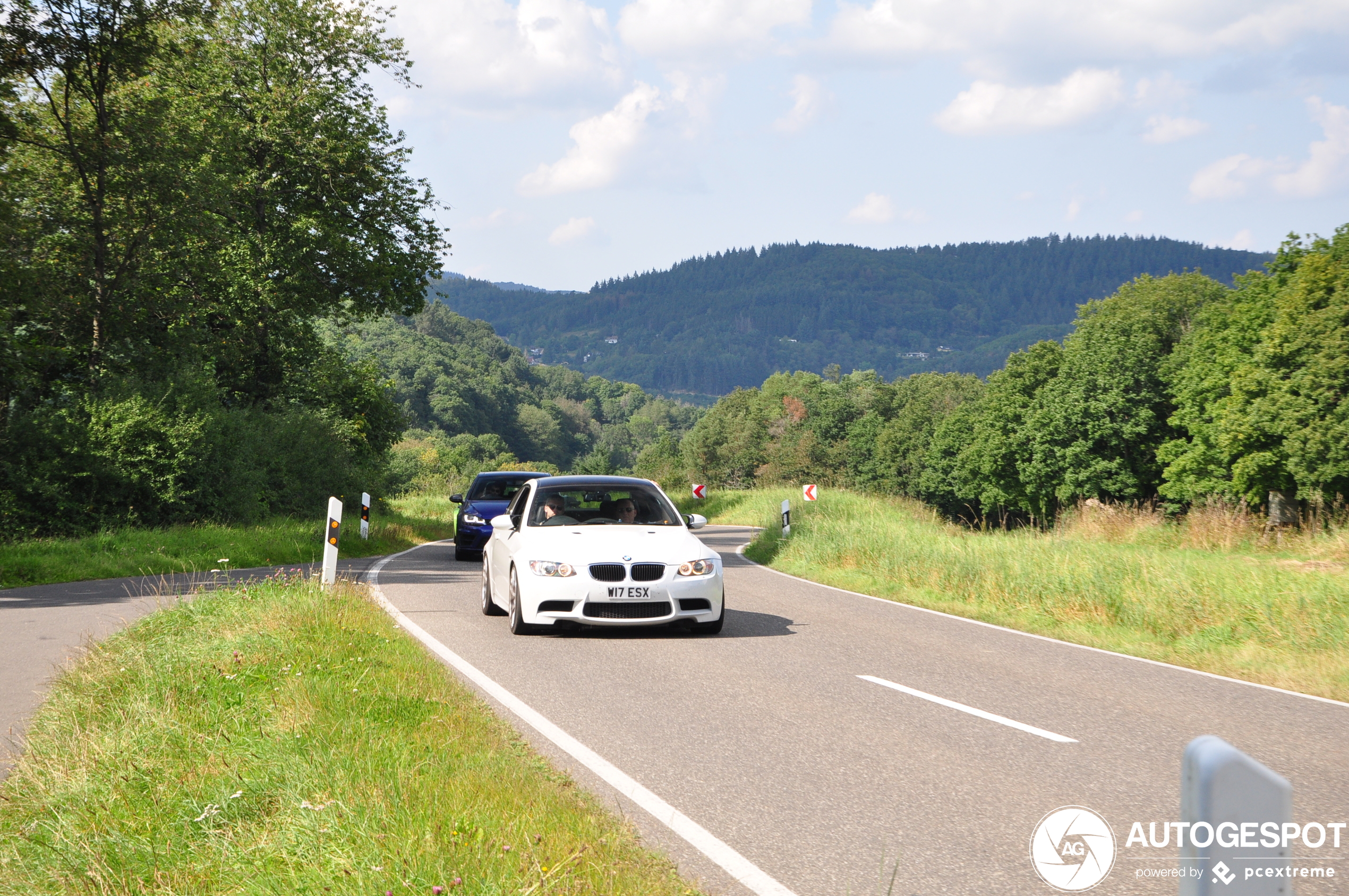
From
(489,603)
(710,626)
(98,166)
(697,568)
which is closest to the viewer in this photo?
(697,568)

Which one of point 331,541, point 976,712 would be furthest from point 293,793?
point 331,541

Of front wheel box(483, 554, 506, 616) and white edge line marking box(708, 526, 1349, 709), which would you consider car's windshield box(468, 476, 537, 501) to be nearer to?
white edge line marking box(708, 526, 1349, 709)

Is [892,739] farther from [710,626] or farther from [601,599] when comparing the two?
[710,626]

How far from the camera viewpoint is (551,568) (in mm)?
10055

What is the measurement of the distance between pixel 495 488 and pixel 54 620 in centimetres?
1003

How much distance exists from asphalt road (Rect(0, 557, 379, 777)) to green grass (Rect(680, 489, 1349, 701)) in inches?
335

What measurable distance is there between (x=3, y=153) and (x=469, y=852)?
24213 mm

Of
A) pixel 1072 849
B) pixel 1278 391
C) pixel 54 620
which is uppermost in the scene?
pixel 1278 391

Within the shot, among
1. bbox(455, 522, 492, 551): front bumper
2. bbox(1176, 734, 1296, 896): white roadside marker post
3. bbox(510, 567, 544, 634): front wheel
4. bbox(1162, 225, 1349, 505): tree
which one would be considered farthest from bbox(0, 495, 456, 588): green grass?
bbox(1162, 225, 1349, 505): tree

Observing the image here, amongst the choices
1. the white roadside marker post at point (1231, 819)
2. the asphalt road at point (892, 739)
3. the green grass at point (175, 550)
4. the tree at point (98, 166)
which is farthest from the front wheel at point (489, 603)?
the tree at point (98, 166)

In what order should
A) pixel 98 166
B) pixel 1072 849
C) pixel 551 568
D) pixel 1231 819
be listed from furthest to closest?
1. pixel 98 166
2. pixel 551 568
3. pixel 1072 849
4. pixel 1231 819

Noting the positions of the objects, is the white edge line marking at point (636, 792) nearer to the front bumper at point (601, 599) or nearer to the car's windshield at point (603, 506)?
the front bumper at point (601, 599)

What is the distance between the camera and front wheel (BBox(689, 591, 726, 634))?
407 inches

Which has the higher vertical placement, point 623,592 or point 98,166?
point 98,166
